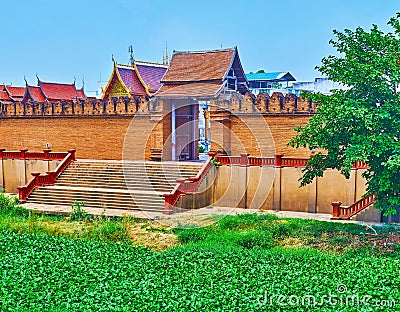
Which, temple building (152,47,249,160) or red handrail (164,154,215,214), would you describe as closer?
red handrail (164,154,215,214)

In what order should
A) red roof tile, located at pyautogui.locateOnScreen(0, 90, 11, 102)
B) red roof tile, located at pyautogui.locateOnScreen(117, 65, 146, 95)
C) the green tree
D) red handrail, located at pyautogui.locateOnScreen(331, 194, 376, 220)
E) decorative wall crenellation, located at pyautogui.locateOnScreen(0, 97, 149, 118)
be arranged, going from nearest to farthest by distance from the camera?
→ the green tree
red handrail, located at pyautogui.locateOnScreen(331, 194, 376, 220)
decorative wall crenellation, located at pyautogui.locateOnScreen(0, 97, 149, 118)
red roof tile, located at pyautogui.locateOnScreen(117, 65, 146, 95)
red roof tile, located at pyautogui.locateOnScreen(0, 90, 11, 102)

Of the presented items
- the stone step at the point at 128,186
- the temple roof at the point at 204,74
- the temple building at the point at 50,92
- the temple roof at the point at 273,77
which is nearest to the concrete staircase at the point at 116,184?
the stone step at the point at 128,186

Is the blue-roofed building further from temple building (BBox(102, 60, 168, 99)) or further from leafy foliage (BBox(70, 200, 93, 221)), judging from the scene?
leafy foliage (BBox(70, 200, 93, 221))

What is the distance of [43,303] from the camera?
27.1 feet

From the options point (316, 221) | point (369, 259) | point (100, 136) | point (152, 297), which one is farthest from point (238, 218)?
point (100, 136)

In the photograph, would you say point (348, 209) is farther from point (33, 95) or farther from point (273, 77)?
point (273, 77)

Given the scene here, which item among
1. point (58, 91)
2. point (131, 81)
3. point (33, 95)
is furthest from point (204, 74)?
point (58, 91)

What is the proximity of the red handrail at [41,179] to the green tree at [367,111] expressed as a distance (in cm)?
1143

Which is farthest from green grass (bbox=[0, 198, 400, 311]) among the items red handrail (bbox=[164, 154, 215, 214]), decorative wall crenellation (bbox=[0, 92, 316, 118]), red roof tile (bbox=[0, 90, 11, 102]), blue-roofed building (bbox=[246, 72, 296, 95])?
blue-roofed building (bbox=[246, 72, 296, 95])

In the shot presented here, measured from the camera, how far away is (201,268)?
10094mm

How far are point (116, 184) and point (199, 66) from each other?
21.0 ft

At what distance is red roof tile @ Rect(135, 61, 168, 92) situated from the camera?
2594 cm

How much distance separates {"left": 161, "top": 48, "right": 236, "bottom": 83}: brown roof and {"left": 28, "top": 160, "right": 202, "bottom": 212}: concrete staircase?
12.6 ft

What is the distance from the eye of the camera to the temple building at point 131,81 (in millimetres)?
25219
